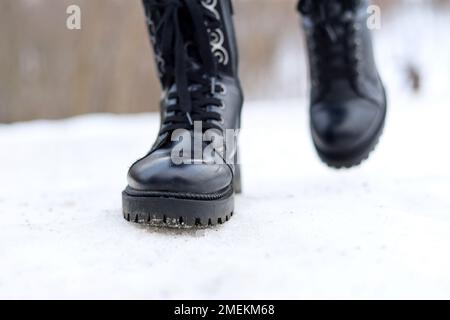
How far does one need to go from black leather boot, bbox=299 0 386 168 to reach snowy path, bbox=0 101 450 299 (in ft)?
0.32

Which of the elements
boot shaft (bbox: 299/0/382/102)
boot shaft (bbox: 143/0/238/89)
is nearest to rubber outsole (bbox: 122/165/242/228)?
boot shaft (bbox: 143/0/238/89)

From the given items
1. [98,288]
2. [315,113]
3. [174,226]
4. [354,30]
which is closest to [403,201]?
[315,113]

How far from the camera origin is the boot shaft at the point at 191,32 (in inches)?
35.7

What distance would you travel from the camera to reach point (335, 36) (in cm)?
104

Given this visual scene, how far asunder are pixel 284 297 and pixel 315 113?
55 cm

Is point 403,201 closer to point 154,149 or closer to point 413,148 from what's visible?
point 154,149

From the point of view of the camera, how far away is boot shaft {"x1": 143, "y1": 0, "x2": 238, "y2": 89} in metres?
0.91

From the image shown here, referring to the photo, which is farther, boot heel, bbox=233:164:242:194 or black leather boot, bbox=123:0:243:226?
boot heel, bbox=233:164:242:194

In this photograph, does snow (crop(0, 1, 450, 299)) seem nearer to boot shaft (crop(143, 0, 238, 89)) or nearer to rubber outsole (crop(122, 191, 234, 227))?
rubber outsole (crop(122, 191, 234, 227))
